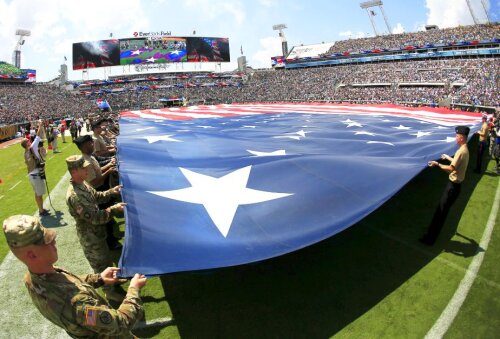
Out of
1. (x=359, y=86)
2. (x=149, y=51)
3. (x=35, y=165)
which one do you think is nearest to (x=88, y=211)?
(x=35, y=165)

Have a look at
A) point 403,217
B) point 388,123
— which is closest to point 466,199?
point 403,217

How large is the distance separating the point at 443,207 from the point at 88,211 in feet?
15.1

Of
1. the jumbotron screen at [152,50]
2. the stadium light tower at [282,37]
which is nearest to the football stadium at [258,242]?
the jumbotron screen at [152,50]

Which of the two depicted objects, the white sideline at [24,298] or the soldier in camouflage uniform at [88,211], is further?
the white sideline at [24,298]

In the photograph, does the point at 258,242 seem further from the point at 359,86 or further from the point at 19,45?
the point at 19,45

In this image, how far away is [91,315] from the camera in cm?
166

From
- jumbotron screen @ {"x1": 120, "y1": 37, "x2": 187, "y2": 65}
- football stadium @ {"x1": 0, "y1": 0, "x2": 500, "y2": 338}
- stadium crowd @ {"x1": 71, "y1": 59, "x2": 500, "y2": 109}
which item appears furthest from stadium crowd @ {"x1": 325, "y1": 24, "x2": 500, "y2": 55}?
football stadium @ {"x1": 0, "y1": 0, "x2": 500, "y2": 338}

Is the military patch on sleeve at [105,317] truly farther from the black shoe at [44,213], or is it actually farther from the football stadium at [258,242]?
the black shoe at [44,213]

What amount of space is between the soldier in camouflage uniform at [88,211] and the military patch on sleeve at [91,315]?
1.46 metres

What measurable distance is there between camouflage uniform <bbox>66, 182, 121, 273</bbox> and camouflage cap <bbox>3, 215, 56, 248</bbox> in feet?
4.90

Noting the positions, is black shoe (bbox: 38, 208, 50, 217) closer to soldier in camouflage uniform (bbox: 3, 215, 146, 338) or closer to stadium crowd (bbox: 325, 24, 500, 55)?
soldier in camouflage uniform (bbox: 3, 215, 146, 338)

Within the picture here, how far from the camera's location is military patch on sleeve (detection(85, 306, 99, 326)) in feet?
5.41

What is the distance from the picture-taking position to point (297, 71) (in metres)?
59.4

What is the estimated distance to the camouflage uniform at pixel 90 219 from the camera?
3.03m
